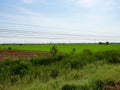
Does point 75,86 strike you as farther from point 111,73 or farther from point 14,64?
point 14,64

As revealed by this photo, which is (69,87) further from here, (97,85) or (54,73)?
(54,73)

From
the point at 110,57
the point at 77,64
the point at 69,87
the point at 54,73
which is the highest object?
the point at 110,57

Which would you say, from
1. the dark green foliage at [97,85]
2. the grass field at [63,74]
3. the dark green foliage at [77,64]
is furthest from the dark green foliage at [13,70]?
the dark green foliage at [97,85]

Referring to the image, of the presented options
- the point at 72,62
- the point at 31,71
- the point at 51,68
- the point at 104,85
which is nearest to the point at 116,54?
the point at 72,62

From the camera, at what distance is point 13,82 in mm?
12648

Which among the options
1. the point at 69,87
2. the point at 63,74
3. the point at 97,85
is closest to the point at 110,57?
the point at 63,74

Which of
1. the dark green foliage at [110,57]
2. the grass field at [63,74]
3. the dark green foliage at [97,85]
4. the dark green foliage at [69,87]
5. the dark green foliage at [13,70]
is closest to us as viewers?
the dark green foliage at [69,87]

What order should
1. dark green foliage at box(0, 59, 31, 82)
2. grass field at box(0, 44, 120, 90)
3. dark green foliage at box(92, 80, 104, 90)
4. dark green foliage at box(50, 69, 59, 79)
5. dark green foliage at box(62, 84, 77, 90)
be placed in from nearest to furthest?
dark green foliage at box(62, 84, 77, 90) < dark green foliage at box(92, 80, 104, 90) < grass field at box(0, 44, 120, 90) < dark green foliage at box(0, 59, 31, 82) < dark green foliage at box(50, 69, 59, 79)

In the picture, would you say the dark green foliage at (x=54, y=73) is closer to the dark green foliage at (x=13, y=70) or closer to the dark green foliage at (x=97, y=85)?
the dark green foliage at (x=13, y=70)

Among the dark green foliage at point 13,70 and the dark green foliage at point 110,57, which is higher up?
the dark green foliage at point 110,57

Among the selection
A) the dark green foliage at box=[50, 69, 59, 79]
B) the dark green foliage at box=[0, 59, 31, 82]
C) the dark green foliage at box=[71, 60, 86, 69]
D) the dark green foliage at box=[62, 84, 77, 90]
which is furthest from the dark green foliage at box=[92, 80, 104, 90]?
the dark green foliage at box=[71, 60, 86, 69]

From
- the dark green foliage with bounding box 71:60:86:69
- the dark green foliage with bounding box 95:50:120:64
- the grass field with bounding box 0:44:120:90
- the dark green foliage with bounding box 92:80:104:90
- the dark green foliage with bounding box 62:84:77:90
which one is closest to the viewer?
the dark green foliage with bounding box 62:84:77:90

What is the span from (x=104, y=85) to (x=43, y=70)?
5.19 meters

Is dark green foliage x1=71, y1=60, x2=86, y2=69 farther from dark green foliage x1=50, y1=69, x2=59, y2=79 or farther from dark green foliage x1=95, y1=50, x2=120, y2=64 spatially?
dark green foliage x1=95, y1=50, x2=120, y2=64
